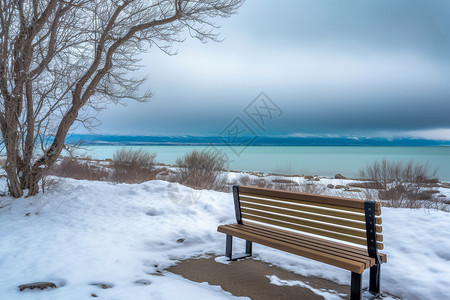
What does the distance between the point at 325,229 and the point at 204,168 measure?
9.03 meters

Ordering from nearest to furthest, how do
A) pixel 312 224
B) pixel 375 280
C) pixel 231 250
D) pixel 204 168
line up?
pixel 375 280, pixel 312 224, pixel 231 250, pixel 204 168

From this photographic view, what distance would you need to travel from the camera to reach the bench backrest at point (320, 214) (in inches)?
119

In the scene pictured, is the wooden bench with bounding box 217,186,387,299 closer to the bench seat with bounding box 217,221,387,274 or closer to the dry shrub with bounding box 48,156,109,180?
the bench seat with bounding box 217,221,387,274

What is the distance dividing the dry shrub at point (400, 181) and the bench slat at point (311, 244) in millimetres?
6942

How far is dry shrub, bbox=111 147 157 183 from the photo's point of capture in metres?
12.6

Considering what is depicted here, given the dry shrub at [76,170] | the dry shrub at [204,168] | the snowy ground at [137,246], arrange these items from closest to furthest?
the snowy ground at [137,246]
the dry shrub at [204,168]
the dry shrub at [76,170]

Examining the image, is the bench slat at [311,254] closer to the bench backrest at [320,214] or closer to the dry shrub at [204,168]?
the bench backrest at [320,214]

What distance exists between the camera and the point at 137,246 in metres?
4.56

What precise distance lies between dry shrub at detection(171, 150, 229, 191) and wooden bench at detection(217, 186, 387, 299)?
768 centimetres

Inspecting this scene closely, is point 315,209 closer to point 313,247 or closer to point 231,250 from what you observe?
point 313,247

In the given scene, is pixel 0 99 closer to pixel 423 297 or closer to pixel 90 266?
pixel 90 266

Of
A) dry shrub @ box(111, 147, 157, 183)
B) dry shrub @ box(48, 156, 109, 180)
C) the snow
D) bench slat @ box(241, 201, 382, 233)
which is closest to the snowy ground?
the snow

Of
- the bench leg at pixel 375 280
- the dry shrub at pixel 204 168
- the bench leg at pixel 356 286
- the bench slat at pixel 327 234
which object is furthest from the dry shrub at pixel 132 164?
the bench leg at pixel 356 286

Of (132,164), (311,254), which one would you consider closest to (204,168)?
(132,164)
